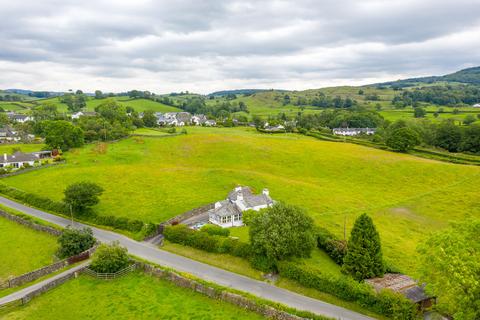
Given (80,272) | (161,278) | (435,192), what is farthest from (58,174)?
(435,192)

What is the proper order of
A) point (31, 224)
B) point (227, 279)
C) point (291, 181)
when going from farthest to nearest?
point (291, 181), point (31, 224), point (227, 279)

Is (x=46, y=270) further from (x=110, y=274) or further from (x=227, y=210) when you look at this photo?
(x=227, y=210)

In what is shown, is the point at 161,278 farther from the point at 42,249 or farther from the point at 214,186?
the point at 214,186

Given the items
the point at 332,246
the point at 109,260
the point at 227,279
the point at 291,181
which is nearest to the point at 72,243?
the point at 109,260

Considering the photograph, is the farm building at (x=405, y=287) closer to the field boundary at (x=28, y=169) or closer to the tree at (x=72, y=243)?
the tree at (x=72, y=243)

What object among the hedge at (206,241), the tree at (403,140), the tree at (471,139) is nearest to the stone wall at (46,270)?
Answer: the hedge at (206,241)

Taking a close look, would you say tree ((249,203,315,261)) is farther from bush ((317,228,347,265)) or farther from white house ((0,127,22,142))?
white house ((0,127,22,142))
